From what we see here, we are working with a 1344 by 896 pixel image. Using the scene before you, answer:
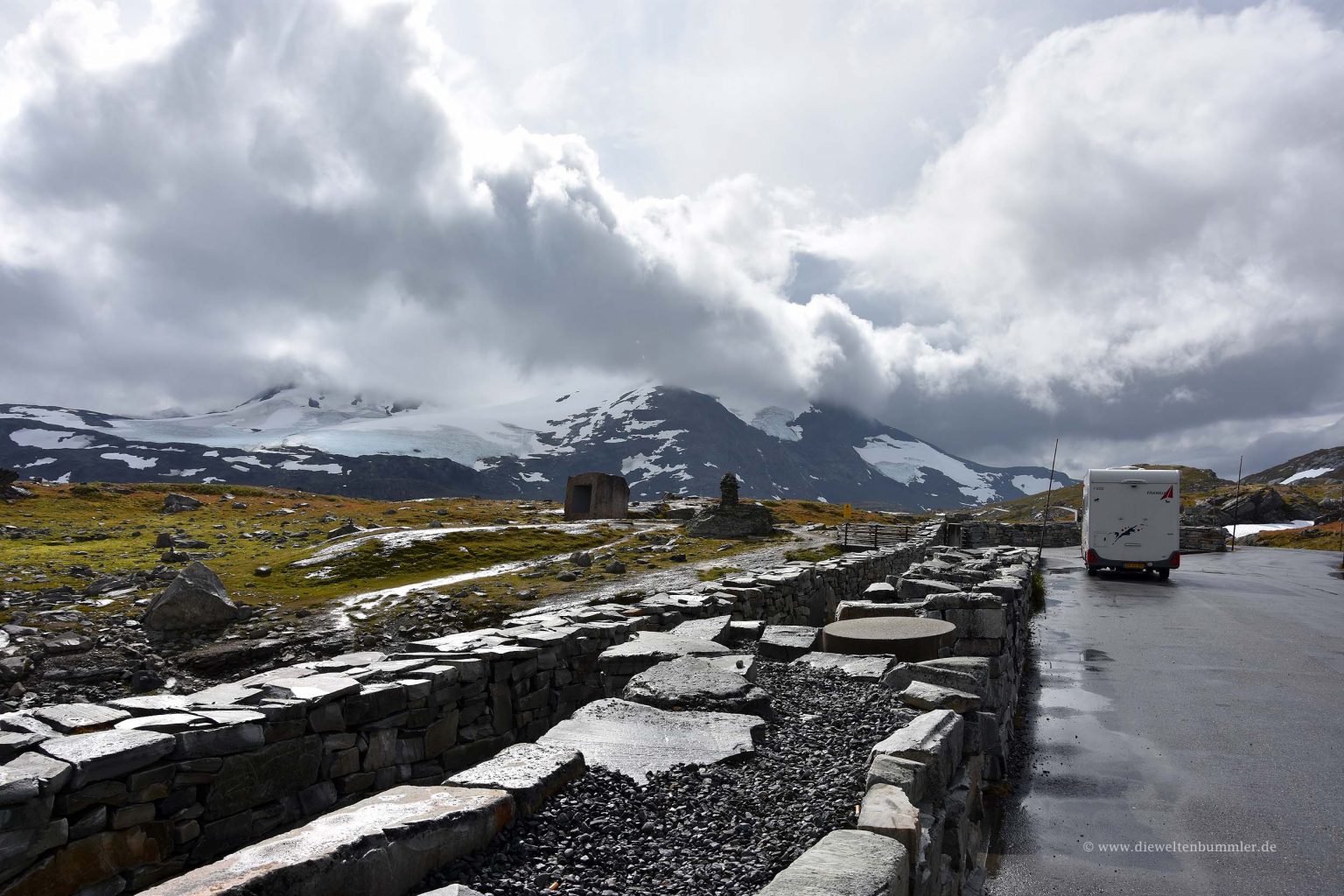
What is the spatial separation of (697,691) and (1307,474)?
738ft

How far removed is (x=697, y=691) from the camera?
7.30m

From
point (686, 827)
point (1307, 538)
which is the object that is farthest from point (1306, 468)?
point (686, 827)

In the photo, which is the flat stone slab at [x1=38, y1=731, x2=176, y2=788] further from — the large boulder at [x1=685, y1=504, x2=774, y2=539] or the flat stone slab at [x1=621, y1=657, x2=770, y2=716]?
the large boulder at [x1=685, y1=504, x2=774, y2=539]

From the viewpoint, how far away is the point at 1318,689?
11.9 meters

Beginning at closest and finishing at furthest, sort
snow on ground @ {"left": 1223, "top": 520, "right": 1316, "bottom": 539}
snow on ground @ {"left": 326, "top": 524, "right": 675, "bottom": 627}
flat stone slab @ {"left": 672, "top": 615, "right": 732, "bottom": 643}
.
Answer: flat stone slab @ {"left": 672, "top": 615, "right": 732, "bottom": 643}, snow on ground @ {"left": 326, "top": 524, "right": 675, "bottom": 627}, snow on ground @ {"left": 1223, "top": 520, "right": 1316, "bottom": 539}

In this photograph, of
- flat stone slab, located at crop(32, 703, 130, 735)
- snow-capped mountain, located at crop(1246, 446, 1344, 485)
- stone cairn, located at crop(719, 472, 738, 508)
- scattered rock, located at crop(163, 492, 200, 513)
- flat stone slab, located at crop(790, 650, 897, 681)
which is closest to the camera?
flat stone slab, located at crop(32, 703, 130, 735)

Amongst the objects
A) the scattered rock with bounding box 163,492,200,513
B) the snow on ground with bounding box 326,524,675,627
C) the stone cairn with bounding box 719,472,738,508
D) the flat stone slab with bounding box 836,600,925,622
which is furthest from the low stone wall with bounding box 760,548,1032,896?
the scattered rock with bounding box 163,492,200,513

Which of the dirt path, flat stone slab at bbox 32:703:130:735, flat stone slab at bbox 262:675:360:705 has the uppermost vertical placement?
flat stone slab at bbox 262:675:360:705

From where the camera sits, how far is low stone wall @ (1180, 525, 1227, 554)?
50812mm

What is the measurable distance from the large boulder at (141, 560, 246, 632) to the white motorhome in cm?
3023

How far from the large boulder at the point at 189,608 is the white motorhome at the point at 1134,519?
30.2m

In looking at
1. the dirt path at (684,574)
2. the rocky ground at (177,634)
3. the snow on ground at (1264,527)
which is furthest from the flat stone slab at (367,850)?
the snow on ground at (1264,527)

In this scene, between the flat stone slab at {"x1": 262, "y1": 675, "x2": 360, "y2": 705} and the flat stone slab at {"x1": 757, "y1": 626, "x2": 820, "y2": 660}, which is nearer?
the flat stone slab at {"x1": 262, "y1": 675, "x2": 360, "y2": 705}

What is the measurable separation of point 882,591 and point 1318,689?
683 centimetres
